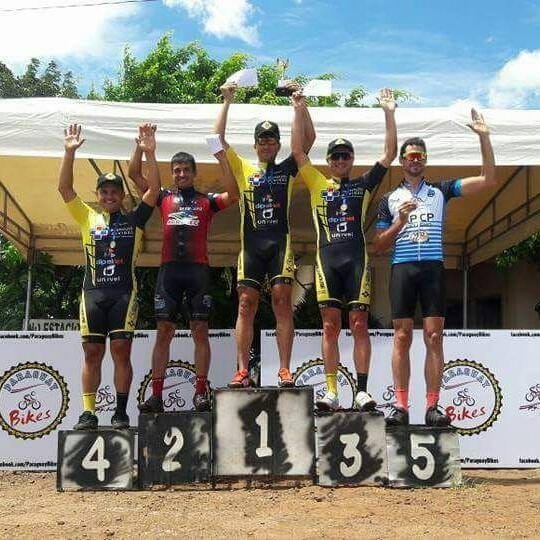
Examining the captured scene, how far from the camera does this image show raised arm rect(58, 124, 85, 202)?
494 centimetres

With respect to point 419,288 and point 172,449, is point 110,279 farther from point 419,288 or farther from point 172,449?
point 419,288

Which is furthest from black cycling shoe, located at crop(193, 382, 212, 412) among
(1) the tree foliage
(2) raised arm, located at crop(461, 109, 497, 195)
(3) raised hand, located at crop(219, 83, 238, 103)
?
(1) the tree foliage

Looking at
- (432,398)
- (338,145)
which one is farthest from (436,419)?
(338,145)

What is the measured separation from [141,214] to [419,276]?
2048mm

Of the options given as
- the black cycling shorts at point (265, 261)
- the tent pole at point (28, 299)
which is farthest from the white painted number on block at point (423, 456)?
the tent pole at point (28, 299)

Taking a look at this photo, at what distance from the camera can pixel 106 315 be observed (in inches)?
189

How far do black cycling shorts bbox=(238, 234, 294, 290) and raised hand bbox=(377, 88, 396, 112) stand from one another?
1208 mm

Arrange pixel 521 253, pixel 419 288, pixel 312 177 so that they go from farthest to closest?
pixel 521 253, pixel 312 177, pixel 419 288

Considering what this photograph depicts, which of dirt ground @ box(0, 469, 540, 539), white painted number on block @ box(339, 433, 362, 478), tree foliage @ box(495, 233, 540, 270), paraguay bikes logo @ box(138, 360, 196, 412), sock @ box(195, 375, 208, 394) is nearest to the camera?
dirt ground @ box(0, 469, 540, 539)

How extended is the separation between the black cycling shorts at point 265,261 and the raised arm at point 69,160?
4.52 feet

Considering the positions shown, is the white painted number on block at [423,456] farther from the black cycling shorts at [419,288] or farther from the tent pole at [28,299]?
the tent pole at [28,299]

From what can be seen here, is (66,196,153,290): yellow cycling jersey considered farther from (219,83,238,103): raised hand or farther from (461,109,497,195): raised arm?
(461,109,497,195): raised arm

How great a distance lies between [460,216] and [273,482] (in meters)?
5.21

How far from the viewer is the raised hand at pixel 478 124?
4.86 metres
